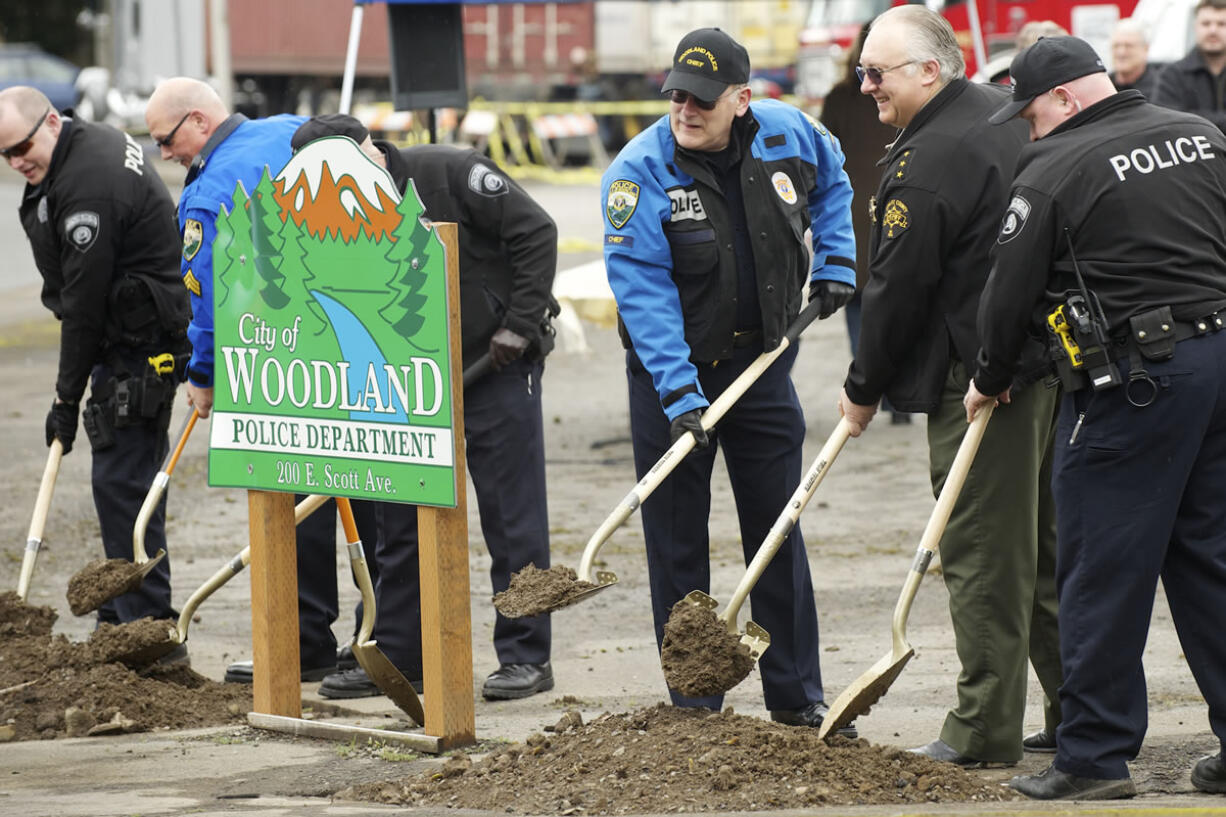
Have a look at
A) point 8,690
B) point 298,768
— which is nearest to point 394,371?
point 298,768

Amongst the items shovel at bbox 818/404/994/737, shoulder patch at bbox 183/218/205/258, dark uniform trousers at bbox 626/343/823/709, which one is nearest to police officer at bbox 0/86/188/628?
shoulder patch at bbox 183/218/205/258

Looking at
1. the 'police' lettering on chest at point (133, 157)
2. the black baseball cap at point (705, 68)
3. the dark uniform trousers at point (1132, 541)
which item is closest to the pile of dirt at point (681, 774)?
the dark uniform trousers at point (1132, 541)

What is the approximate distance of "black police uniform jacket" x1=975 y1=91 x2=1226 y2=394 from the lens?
4.11 m

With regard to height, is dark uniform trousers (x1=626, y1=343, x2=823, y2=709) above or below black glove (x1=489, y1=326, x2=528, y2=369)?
below

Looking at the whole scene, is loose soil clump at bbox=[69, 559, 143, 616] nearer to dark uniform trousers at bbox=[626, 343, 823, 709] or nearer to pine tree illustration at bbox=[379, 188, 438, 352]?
pine tree illustration at bbox=[379, 188, 438, 352]

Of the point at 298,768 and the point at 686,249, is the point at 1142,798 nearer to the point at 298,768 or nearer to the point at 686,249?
the point at 686,249

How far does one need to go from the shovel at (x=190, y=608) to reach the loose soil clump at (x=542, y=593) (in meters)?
1.20

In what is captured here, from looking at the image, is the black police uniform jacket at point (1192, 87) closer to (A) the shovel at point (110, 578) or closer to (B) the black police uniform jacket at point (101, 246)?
(B) the black police uniform jacket at point (101, 246)

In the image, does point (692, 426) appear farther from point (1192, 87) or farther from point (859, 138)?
point (1192, 87)

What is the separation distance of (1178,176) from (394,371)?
7.34 ft

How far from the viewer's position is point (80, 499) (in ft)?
31.6

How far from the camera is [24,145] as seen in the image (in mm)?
6434

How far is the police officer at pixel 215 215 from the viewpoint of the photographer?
232 inches

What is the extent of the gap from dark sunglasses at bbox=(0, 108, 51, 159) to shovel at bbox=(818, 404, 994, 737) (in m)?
3.80
